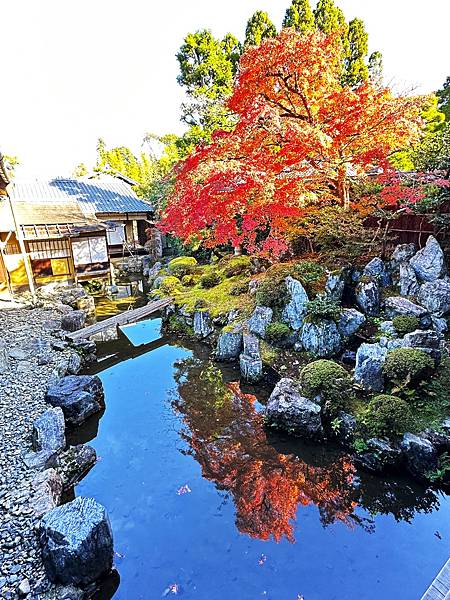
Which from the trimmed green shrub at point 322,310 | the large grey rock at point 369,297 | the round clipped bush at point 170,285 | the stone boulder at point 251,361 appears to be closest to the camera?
the trimmed green shrub at point 322,310

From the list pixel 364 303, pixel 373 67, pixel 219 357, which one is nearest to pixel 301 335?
pixel 364 303

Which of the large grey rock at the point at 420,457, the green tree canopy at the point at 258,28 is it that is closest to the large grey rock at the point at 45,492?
the large grey rock at the point at 420,457

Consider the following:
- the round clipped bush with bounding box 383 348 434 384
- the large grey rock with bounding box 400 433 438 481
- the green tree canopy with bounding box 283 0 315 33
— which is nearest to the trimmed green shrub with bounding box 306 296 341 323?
the round clipped bush with bounding box 383 348 434 384

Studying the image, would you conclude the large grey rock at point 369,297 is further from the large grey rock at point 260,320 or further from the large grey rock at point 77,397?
the large grey rock at point 77,397

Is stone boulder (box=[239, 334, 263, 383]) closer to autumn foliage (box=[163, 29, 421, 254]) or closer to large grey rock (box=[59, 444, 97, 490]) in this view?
autumn foliage (box=[163, 29, 421, 254])

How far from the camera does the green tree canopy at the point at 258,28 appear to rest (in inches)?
758

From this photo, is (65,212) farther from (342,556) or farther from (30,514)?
(342,556)

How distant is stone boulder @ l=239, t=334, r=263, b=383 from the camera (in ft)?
28.7

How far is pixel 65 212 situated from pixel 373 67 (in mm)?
19746

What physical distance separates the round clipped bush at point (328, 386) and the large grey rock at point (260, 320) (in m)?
2.65

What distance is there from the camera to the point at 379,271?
9.58 m

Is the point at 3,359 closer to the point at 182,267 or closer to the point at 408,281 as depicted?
the point at 182,267

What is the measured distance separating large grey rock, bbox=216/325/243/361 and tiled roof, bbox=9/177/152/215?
54.4ft

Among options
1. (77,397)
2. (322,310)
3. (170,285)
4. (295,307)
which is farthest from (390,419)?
(170,285)
